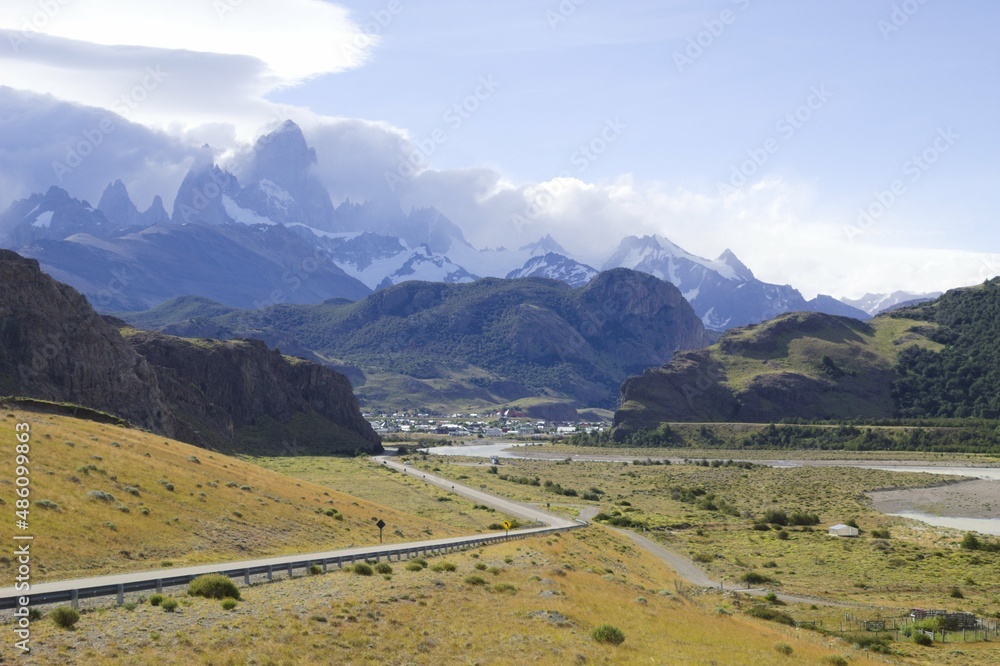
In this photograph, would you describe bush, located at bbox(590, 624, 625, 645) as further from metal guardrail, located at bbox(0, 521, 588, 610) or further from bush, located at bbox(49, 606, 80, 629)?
bush, located at bbox(49, 606, 80, 629)

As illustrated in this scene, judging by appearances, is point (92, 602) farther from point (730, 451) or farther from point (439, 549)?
point (730, 451)

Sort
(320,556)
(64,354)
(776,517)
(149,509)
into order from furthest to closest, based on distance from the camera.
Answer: (64,354) → (776,517) → (149,509) → (320,556)

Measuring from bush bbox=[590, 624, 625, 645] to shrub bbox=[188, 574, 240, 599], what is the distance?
1249cm

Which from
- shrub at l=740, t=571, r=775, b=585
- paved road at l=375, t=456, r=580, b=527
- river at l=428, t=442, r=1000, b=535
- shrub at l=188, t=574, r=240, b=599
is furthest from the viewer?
river at l=428, t=442, r=1000, b=535

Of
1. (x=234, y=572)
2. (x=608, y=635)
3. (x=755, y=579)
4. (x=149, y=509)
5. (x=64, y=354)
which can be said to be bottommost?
(x=755, y=579)

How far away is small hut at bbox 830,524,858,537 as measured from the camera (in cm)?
7869

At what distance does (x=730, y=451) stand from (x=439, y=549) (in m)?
155

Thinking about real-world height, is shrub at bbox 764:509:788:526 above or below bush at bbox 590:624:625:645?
below

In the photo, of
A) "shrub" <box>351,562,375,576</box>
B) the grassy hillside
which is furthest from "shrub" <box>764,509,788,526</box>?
"shrub" <box>351,562,375,576</box>

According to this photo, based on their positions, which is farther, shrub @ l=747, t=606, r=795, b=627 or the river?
the river

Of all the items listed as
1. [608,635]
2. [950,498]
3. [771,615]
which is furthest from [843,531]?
[608,635]

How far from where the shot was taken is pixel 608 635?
32.3 meters

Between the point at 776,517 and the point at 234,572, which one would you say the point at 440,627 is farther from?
the point at 776,517

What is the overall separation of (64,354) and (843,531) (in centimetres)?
8324
